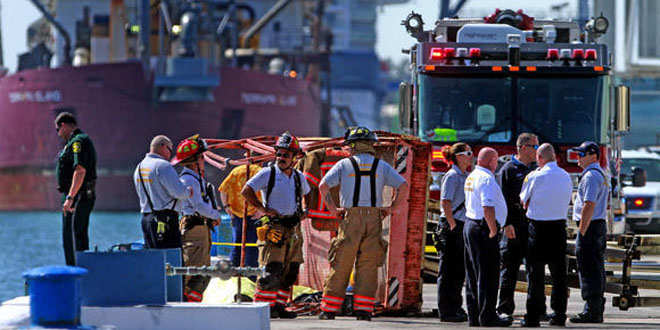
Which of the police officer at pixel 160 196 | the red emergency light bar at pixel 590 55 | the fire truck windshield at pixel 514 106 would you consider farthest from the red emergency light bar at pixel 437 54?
the police officer at pixel 160 196

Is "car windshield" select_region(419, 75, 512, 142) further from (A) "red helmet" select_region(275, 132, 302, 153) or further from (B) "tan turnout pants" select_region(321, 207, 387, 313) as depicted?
(B) "tan turnout pants" select_region(321, 207, 387, 313)

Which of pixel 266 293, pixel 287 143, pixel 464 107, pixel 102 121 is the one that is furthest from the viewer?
pixel 102 121

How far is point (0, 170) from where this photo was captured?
55.8 metres

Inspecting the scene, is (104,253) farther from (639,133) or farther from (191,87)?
(639,133)

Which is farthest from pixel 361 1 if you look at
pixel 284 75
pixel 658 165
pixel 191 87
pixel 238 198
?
pixel 238 198

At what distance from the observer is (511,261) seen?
11305 mm

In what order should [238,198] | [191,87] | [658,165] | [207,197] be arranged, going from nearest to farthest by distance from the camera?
[207,197], [238,198], [658,165], [191,87]

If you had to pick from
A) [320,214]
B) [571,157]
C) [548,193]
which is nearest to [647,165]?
[571,157]

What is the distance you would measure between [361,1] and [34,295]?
146m

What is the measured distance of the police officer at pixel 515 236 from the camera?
11312 mm

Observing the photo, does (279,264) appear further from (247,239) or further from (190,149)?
(247,239)

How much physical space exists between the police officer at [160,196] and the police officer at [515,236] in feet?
9.50

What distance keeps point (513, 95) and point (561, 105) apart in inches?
23.9

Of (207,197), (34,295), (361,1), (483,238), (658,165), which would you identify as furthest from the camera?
(361,1)
